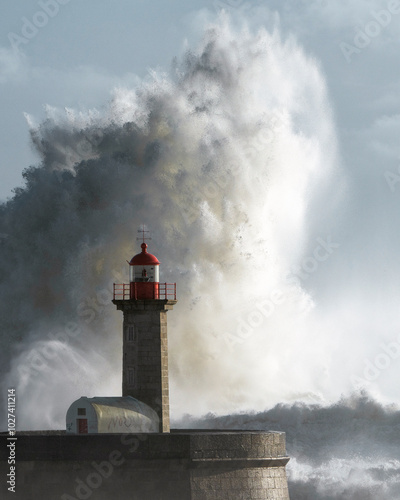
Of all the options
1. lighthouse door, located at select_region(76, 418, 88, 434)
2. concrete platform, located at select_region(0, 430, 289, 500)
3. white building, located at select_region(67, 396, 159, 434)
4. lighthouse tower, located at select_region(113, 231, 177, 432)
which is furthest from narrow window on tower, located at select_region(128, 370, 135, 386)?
concrete platform, located at select_region(0, 430, 289, 500)

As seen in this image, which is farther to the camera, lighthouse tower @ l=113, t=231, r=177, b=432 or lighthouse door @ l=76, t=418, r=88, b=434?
lighthouse tower @ l=113, t=231, r=177, b=432

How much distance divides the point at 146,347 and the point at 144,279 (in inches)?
51.0

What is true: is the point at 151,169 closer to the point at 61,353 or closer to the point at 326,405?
the point at 61,353

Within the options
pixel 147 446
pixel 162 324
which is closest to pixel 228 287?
pixel 162 324

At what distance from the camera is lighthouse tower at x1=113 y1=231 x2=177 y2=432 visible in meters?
22.0

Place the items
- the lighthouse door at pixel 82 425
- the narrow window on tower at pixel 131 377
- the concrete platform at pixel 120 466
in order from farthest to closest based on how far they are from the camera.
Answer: the narrow window on tower at pixel 131 377 < the lighthouse door at pixel 82 425 < the concrete platform at pixel 120 466

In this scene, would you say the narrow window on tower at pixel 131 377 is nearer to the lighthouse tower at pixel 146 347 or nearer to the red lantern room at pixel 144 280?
the lighthouse tower at pixel 146 347

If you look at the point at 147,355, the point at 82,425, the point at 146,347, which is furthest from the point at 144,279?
the point at 82,425

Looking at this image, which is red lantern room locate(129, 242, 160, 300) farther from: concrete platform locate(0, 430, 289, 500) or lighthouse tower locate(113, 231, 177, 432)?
concrete platform locate(0, 430, 289, 500)

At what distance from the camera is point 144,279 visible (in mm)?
22375

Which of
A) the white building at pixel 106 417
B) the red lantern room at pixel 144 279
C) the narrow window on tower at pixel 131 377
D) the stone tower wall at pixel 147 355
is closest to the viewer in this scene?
the white building at pixel 106 417

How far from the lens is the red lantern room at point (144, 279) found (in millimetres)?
22281

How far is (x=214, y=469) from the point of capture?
20.2 metres

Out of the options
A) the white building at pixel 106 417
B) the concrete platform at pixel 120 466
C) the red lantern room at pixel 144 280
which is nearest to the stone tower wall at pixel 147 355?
the red lantern room at pixel 144 280
